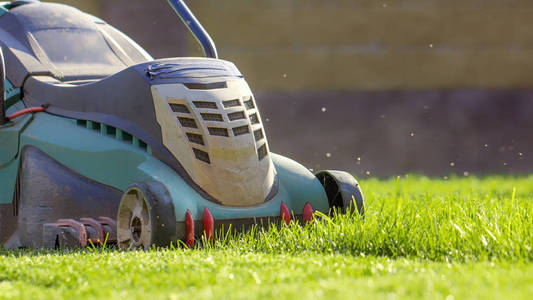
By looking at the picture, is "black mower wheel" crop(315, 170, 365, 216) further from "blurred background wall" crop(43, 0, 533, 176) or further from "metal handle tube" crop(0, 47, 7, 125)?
"blurred background wall" crop(43, 0, 533, 176)

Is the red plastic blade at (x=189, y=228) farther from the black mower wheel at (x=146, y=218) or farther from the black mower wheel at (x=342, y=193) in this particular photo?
the black mower wheel at (x=342, y=193)

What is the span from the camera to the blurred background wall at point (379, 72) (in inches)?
353

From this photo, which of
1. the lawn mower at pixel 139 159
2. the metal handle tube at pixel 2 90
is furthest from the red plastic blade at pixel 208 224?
the metal handle tube at pixel 2 90

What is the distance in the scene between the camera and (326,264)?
3.19 meters

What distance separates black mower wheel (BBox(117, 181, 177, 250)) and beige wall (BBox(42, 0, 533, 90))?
16.9 feet

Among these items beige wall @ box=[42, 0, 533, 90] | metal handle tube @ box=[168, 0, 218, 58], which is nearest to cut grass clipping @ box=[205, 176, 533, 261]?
metal handle tube @ box=[168, 0, 218, 58]

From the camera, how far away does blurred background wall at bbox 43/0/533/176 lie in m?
8.96

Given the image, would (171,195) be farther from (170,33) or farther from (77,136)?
(170,33)

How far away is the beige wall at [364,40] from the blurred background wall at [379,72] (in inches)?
0.4

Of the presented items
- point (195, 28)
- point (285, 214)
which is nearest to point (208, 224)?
point (285, 214)

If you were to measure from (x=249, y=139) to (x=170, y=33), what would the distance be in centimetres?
520

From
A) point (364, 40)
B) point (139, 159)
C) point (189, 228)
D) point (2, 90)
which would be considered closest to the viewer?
point (189, 228)

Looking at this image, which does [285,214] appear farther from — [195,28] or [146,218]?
[195,28]

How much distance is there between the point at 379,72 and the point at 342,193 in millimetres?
5128
